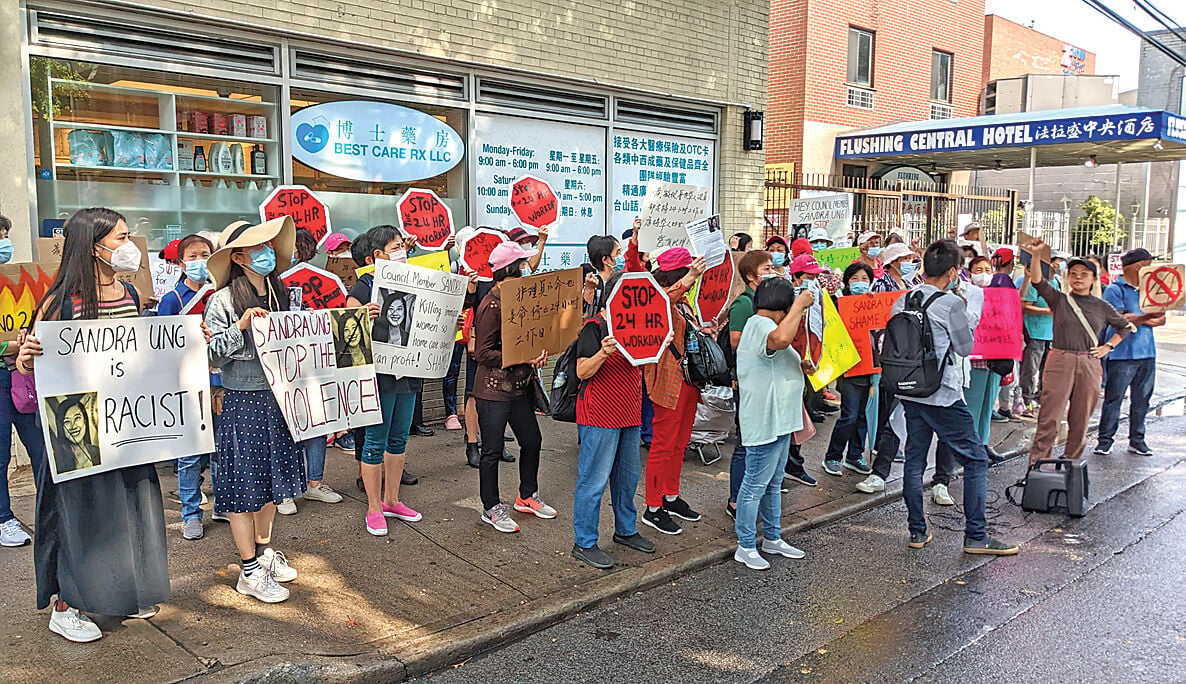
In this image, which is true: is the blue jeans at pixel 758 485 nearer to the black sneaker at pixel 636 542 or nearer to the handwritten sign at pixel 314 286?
the black sneaker at pixel 636 542

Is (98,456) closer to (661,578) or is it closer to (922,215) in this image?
(661,578)

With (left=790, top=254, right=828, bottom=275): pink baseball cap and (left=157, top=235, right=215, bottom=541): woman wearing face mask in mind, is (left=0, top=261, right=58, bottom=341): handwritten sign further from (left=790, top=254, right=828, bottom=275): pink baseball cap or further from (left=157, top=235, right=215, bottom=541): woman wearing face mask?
(left=790, top=254, right=828, bottom=275): pink baseball cap

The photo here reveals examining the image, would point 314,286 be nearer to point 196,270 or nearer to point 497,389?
point 196,270

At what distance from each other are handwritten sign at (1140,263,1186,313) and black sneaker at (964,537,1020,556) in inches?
146

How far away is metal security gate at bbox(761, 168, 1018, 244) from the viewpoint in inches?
556

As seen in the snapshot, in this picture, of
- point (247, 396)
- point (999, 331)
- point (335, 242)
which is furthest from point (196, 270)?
point (999, 331)

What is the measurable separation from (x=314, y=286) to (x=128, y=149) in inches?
105


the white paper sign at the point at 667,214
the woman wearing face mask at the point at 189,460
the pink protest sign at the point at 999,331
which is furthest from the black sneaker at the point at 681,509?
the woman wearing face mask at the point at 189,460

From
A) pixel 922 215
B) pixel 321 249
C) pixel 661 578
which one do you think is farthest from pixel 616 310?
pixel 922 215

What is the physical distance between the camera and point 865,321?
25.1 feet

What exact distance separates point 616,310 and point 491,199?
498 cm

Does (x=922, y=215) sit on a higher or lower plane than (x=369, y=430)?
higher

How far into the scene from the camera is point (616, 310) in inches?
207

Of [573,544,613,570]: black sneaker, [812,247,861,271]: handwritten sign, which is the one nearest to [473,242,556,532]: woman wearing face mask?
[573,544,613,570]: black sneaker
